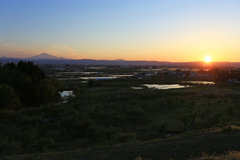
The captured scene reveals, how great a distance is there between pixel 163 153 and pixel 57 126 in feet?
43.1

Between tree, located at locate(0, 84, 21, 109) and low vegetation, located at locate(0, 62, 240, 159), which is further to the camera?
tree, located at locate(0, 84, 21, 109)

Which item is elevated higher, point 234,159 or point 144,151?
point 234,159

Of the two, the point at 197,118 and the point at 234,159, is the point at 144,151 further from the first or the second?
the point at 197,118

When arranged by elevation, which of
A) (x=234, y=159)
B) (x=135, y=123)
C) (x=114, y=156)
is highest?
(x=234, y=159)

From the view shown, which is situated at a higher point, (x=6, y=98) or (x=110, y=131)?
(x=6, y=98)

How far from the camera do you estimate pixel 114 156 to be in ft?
35.3

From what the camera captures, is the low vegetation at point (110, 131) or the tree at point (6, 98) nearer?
the low vegetation at point (110, 131)

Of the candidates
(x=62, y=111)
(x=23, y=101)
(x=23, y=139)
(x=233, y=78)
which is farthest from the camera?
(x=233, y=78)

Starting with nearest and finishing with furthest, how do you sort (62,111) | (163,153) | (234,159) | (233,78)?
1. (234,159)
2. (163,153)
3. (62,111)
4. (233,78)

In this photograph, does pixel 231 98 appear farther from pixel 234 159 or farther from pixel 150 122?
pixel 234 159

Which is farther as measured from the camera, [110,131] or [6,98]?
[6,98]

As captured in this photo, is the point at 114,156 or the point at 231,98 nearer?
the point at 114,156

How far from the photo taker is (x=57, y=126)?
19.4 m

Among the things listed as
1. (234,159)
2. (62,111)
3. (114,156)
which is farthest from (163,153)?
(62,111)
